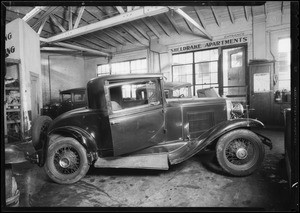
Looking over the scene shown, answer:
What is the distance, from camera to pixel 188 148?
11.0 ft

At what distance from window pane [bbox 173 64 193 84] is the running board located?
315 inches

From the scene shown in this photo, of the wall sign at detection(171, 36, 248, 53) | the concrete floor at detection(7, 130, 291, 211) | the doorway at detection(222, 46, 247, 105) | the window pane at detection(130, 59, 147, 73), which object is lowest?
the concrete floor at detection(7, 130, 291, 211)

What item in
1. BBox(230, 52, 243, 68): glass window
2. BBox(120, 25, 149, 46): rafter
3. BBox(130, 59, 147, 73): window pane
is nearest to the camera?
BBox(230, 52, 243, 68): glass window

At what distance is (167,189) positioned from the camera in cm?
290

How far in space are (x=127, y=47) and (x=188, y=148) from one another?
1052cm

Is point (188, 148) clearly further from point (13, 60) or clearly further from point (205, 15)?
point (205, 15)

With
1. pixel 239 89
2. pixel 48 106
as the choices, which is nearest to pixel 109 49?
pixel 48 106

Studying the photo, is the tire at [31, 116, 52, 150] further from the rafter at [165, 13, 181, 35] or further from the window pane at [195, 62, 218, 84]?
the window pane at [195, 62, 218, 84]

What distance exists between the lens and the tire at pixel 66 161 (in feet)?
10.6

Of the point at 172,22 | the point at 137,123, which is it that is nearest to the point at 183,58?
the point at 172,22

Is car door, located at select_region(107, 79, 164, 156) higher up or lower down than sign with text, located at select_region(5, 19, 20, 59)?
lower down

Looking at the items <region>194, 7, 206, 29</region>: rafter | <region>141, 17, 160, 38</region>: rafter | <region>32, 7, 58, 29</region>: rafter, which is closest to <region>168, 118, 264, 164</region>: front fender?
<region>194, 7, 206, 29</region>: rafter

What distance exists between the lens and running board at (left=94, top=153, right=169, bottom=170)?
3272mm

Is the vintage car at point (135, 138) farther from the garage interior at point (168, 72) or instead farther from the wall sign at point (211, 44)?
the wall sign at point (211, 44)
